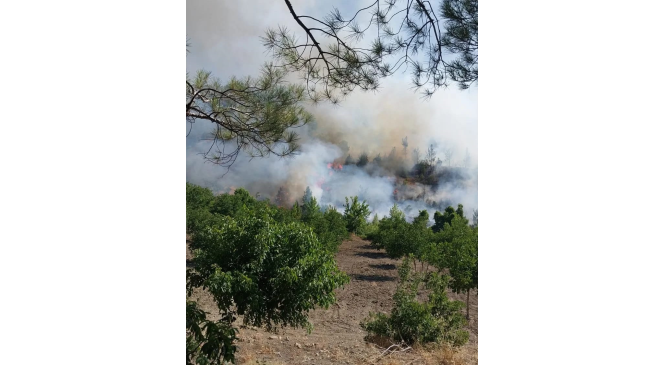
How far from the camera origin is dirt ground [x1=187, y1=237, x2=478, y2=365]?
13.6 ft

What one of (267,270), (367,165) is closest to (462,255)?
(367,165)

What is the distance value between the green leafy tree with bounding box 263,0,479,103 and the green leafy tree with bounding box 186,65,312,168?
0.54 feet

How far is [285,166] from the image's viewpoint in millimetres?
4219

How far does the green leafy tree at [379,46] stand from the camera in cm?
420

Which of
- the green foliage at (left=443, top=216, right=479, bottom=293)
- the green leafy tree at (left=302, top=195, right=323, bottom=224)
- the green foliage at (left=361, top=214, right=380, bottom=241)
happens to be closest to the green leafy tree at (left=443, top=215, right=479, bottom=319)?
the green foliage at (left=443, top=216, right=479, bottom=293)

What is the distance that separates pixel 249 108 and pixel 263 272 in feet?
3.99

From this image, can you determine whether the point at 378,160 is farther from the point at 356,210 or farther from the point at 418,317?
the point at 418,317

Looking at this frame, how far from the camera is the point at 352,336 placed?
13.7 ft

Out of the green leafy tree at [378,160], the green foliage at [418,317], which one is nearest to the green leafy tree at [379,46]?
the green leafy tree at [378,160]
